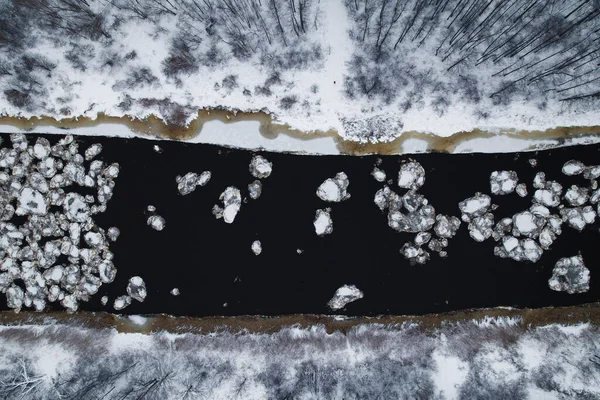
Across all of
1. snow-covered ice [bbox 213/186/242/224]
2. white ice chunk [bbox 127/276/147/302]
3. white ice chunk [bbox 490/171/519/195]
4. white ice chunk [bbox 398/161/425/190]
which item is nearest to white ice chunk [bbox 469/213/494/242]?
white ice chunk [bbox 490/171/519/195]

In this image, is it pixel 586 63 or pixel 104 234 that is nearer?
pixel 586 63

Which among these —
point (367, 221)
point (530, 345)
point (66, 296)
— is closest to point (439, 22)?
point (367, 221)

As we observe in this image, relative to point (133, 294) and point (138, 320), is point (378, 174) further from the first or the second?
point (138, 320)

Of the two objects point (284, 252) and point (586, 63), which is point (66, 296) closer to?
point (284, 252)

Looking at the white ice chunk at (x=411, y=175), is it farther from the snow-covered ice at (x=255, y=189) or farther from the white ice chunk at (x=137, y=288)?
the white ice chunk at (x=137, y=288)

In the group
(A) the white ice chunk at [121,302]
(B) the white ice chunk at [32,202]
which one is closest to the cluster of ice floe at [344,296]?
(A) the white ice chunk at [121,302]
